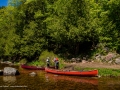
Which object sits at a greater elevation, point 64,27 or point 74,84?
point 64,27

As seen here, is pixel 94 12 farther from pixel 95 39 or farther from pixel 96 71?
pixel 96 71

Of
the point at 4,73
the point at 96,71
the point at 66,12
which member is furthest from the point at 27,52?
the point at 96,71

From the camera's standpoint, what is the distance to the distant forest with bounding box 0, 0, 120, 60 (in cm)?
5547

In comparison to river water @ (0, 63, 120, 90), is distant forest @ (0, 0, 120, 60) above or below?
above

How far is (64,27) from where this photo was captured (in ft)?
185

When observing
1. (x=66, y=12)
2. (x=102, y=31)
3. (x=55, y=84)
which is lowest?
(x=55, y=84)

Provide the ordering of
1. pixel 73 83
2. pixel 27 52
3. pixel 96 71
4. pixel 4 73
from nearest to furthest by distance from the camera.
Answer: pixel 73 83, pixel 96 71, pixel 4 73, pixel 27 52

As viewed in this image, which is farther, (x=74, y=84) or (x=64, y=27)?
(x=64, y=27)

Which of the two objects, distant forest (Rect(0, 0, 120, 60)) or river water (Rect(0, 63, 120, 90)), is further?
distant forest (Rect(0, 0, 120, 60))

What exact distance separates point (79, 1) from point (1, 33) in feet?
110

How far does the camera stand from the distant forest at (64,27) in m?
55.5

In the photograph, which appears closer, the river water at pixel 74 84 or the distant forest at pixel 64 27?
the river water at pixel 74 84

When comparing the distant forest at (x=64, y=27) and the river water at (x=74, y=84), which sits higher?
the distant forest at (x=64, y=27)

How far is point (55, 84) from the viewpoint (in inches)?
1390
